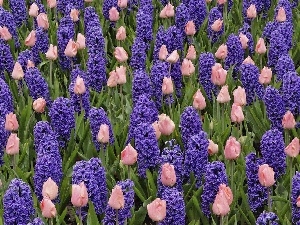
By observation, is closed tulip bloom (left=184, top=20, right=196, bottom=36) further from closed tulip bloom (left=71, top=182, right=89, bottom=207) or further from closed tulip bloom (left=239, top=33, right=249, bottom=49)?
closed tulip bloom (left=71, top=182, right=89, bottom=207)

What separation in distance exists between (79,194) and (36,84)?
156cm

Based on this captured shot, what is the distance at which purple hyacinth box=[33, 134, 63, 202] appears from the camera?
A: 3.96m

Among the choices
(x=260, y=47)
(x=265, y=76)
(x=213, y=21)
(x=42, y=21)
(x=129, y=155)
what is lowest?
(x=129, y=155)

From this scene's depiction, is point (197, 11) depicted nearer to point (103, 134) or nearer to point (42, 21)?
point (42, 21)

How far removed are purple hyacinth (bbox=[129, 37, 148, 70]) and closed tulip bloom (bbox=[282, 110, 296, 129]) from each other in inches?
58.3

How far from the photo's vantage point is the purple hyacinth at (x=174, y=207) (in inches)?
144

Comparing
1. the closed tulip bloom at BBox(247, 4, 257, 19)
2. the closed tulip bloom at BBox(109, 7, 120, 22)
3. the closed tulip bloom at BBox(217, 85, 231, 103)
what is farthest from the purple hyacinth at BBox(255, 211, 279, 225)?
the closed tulip bloom at BBox(109, 7, 120, 22)

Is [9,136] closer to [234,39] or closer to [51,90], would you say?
[51,90]

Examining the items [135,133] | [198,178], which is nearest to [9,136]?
[135,133]

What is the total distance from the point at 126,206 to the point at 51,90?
1.80 meters

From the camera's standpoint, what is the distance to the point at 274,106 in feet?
15.2

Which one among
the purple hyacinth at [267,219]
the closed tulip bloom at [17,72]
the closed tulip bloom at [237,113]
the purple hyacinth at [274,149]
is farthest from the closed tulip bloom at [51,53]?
the purple hyacinth at [267,219]

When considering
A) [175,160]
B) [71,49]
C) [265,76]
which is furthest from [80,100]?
[265,76]

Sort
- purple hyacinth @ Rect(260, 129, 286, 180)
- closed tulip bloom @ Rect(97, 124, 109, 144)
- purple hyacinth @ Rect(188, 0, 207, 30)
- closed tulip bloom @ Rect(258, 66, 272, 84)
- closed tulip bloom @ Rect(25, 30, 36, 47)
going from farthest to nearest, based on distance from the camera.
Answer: purple hyacinth @ Rect(188, 0, 207, 30) < closed tulip bloom @ Rect(25, 30, 36, 47) < closed tulip bloom @ Rect(258, 66, 272, 84) < closed tulip bloom @ Rect(97, 124, 109, 144) < purple hyacinth @ Rect(260, 129, 286, 180)
